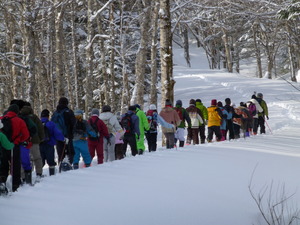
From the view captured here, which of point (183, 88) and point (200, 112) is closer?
point (200, 112)

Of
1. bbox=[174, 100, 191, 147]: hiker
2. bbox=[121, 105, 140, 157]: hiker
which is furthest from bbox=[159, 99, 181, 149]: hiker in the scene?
bbox=[121, 105, 140, 157]: hiker

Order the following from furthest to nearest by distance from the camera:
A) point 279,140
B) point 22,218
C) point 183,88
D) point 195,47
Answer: point 195,47
point 183,88
point 279,140
point 22,218

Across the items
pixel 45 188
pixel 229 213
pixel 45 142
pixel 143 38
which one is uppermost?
pixel 143 38

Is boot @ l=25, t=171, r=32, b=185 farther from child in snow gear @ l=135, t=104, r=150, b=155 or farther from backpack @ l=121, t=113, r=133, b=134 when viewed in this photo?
child in snow gear @ l=135, t=104, r=150, b=155

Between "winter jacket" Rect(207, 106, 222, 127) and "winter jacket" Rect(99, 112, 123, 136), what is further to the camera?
"winter jacket" Rect(207, 106, 222, 127)

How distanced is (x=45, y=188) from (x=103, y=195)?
1.06m

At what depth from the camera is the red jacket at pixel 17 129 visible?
25.4ft

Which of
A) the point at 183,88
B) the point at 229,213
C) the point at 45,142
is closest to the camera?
the point at 229,213

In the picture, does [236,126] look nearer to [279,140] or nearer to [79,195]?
[279,140]

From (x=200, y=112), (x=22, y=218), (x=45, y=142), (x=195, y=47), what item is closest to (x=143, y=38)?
(x=200, y=112)

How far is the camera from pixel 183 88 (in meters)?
38.1

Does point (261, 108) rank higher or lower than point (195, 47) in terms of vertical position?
lower

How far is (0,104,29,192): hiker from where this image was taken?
7.68 meters

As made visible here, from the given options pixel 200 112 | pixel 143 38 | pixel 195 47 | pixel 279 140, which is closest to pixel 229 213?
pixel 200 112
